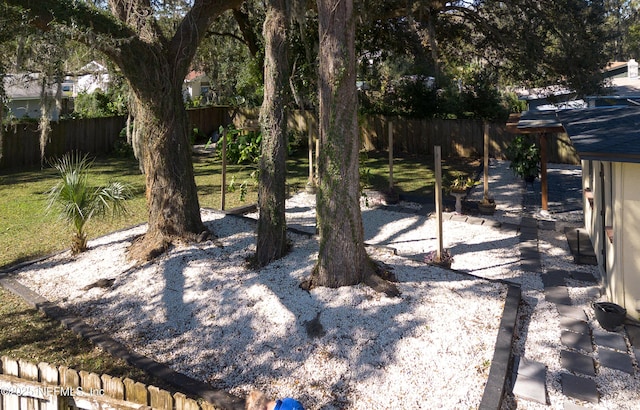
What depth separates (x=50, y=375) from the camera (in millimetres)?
3109

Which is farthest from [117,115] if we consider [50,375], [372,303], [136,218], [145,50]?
[50,375]

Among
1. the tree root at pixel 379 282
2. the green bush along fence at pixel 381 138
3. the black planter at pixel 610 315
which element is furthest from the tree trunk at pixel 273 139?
the green bush along fence at pixel 381 138

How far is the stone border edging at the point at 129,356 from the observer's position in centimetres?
430

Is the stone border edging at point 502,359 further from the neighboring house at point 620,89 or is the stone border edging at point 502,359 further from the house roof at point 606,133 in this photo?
the neighboring house at point 620,89

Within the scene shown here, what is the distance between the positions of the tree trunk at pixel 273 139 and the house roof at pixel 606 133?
3479mm

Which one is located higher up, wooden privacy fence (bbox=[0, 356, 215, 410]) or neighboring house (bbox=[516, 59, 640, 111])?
neighboring house (bbox=[516, 59, 640, 111])

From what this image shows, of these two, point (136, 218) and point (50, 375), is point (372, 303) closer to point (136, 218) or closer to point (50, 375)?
point (50, 375)

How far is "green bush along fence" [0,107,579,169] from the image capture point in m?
16.0

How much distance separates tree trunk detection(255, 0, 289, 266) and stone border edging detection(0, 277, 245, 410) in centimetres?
203

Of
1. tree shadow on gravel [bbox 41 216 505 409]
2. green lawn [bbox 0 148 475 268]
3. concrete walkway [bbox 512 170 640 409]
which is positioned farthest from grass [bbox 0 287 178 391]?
concrete walkway [bbox 512 170 640 409]

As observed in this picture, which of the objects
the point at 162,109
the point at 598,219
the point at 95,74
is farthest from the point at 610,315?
the point at 95,74

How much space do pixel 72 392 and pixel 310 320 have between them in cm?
261

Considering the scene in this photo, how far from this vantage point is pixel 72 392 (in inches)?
120

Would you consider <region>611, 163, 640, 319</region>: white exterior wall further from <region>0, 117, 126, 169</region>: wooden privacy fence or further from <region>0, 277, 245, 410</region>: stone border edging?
<region>0, 117, 126, 169</region>: wooden privacy fence
